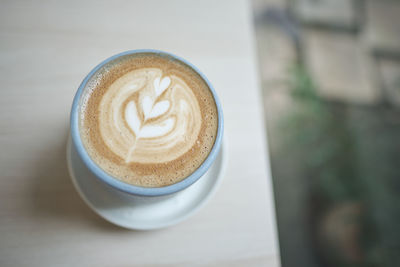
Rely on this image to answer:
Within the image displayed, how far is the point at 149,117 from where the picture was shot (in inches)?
21.5

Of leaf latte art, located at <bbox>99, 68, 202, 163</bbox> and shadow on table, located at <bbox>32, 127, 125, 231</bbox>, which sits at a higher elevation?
leaf latte art, located at <bbox>99, 68, 202, 163</bbox>

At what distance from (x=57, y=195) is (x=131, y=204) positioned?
0.54 feet

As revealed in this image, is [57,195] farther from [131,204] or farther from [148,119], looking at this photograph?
[148,119]

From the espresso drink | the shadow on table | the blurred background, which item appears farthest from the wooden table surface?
the blurred background

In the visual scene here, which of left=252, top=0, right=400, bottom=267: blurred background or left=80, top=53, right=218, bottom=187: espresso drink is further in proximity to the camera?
left=252, top=0, right=400, bottom=267: blurred background

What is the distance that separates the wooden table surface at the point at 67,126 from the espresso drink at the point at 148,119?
0.16 meters

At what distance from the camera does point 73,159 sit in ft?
1.95

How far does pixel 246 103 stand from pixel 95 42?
0.39 meters

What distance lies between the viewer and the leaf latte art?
0.52m

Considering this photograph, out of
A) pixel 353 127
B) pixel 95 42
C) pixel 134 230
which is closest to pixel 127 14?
pixel 95 42

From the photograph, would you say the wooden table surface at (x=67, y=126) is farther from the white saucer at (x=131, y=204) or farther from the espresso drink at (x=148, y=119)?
the espresso drink at (x=148, y=119)

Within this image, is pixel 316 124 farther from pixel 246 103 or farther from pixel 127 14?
pixel 127 14

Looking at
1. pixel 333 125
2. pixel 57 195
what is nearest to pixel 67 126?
pixel 57 195

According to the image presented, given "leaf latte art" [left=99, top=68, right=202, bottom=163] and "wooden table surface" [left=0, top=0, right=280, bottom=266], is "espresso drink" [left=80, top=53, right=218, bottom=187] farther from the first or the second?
"wooden table surface" [left=0, top=0, right=280, bottom=266]
